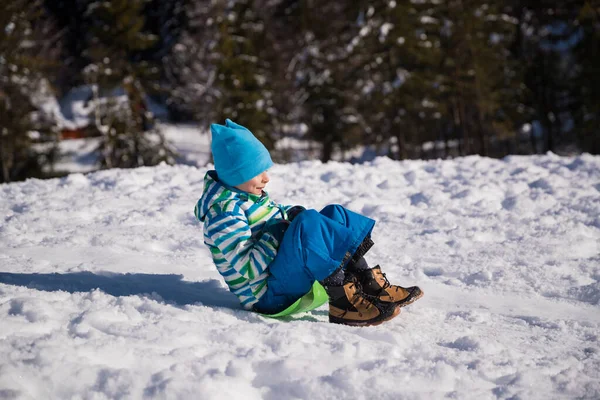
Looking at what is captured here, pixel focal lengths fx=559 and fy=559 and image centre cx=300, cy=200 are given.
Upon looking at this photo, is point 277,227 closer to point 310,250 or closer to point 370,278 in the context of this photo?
point 310,250

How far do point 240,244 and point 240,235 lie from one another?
0.15 feet

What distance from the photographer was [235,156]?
291 cm

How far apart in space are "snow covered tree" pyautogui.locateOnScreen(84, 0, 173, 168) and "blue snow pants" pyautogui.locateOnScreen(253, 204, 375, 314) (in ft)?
61.2

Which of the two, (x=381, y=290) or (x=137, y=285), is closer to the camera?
(x=381, y=290)

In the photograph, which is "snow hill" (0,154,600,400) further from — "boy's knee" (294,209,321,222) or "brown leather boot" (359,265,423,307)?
"boy's knee" (294,209,321,222)

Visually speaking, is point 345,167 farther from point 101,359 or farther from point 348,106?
point 348,106

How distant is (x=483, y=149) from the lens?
21547 millimetres

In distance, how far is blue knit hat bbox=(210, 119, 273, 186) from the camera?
2904 millimetres

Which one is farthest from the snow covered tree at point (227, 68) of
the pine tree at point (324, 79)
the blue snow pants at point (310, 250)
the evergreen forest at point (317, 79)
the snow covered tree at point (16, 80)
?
the blue snow pants at point (310, 250)

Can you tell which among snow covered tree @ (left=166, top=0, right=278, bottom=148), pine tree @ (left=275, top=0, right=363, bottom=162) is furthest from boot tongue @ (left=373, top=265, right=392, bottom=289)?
pine tree @ (left=275, top=0, right=363, bottom=162)

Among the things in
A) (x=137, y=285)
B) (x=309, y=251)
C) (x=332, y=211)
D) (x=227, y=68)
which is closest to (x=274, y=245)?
(x=309, y=251)

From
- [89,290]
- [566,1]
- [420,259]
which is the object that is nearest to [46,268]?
[89,290]

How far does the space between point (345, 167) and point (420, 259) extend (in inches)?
124

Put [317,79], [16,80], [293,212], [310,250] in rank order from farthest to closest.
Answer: [317,79], [16,80], [293,212], [310,250]
